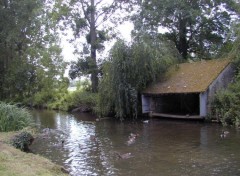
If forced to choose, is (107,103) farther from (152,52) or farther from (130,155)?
(130,155)

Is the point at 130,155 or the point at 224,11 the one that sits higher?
Result: the point at 224,11

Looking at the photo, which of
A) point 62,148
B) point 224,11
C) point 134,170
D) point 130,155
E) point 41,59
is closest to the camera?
point 134,170

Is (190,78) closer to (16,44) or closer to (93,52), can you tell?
(16,44)

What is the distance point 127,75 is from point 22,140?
1484cm

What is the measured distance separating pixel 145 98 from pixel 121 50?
4450mm

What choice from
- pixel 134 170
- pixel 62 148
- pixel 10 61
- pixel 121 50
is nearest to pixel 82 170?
pixel 134 170

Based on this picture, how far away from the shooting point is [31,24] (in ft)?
104

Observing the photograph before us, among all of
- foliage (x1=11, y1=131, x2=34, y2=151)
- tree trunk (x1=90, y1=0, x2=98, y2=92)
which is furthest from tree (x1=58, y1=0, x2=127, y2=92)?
foliage (x1=11, y1=131, x2=34, y2=151)

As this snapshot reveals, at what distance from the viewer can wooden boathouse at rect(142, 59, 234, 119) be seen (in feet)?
84.6

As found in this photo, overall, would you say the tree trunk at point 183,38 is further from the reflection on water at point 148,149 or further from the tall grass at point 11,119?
the tall grass at point 11,119

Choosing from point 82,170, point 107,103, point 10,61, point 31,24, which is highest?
point 31,24

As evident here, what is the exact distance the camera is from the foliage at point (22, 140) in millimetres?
14949

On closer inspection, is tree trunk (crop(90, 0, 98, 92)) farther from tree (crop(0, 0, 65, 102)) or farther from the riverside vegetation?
the riverside vegetation

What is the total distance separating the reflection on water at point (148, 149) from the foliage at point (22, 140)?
77 cm
